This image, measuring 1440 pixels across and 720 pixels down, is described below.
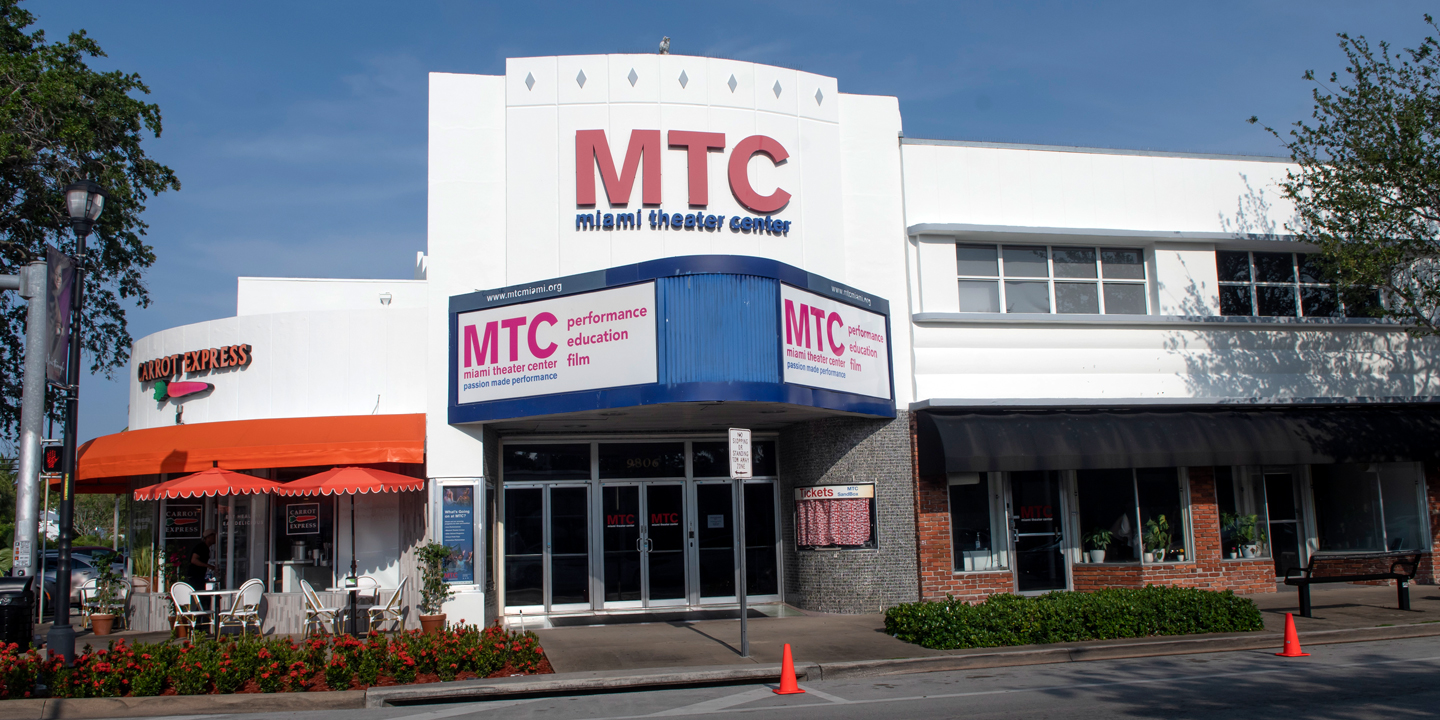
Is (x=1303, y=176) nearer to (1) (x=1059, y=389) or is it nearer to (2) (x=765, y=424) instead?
(1) (x=1059, y=389)

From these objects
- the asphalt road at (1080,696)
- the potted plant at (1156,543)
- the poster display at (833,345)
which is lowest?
the asphalt road at (1080,696)

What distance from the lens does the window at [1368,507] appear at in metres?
19.3

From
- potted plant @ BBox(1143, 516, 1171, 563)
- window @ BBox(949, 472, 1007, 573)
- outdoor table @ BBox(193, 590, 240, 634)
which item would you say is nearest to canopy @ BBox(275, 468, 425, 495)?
outdoor table @ BBox(193, 590, 240, 634)

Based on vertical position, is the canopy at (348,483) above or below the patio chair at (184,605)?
above

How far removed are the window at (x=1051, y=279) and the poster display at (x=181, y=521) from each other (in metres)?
14.2

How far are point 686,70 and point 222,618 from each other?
11513 mm

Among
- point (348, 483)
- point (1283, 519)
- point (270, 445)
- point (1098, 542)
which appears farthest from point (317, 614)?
point (1283, 519)

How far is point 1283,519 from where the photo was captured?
1970 cm

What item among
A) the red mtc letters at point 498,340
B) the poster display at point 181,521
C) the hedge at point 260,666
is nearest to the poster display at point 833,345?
Result: the red mtc letters at point 498,340

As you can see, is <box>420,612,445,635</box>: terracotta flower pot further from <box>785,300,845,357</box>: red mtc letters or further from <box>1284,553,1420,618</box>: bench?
<box>1284,553,1420,618</box>: bench

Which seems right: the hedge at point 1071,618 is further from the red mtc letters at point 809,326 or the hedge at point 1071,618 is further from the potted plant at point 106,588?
the potted plant at point 106,588

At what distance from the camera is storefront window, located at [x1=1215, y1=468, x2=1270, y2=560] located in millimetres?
18438

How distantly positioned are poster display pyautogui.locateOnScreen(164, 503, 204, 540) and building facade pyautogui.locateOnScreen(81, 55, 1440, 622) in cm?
122

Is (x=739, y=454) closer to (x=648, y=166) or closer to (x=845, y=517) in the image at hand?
(x=845, y=517)
